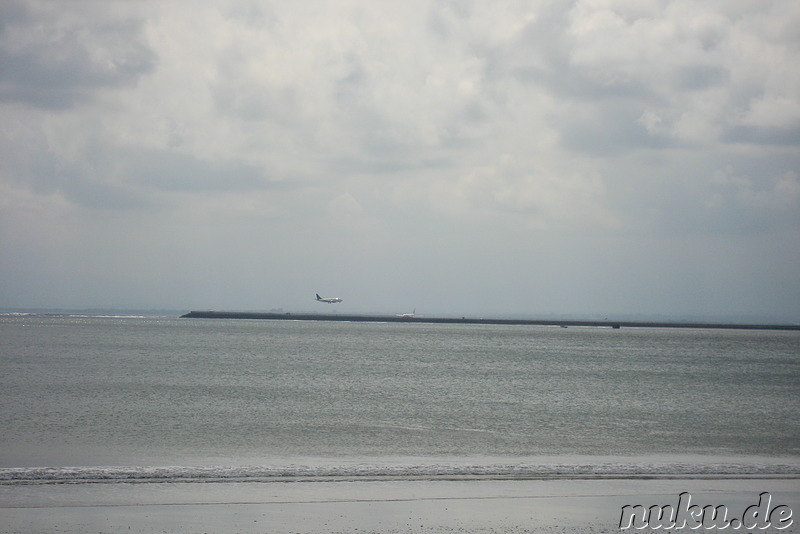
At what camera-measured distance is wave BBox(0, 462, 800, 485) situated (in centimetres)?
1909

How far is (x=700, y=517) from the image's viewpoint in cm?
1565

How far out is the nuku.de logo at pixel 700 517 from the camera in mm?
14984

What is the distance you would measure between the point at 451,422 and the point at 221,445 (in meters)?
11.6


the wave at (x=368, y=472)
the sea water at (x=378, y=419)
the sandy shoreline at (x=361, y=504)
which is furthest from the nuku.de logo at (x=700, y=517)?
the sea water at (x=378, y=419)

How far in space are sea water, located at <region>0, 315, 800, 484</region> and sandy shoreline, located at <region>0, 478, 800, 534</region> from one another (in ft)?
4.85

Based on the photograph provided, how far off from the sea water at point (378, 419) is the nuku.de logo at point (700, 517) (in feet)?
13.6

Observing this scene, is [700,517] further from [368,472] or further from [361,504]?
[368,472]

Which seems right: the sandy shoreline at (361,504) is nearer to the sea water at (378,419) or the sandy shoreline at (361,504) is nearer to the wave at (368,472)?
the wave at (368,472)

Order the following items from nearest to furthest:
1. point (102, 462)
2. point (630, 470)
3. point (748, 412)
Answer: point (630, 470), point (102, 462), point (748, 412)

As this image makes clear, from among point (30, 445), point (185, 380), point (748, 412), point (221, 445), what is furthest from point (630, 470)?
point (185, 380)

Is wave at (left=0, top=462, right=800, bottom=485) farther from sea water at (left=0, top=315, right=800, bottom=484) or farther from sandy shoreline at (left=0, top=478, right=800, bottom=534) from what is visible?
sandy shoreline at (left=0, top=478, right=800, bottom=534)

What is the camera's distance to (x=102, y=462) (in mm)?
22766

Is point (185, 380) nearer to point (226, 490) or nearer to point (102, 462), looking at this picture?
point (102, 462)

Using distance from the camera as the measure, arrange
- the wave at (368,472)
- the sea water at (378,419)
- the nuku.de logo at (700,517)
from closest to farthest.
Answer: the nuku.de logo at (700,517), the wave at (368,472), the sea water at (378,419)
